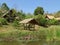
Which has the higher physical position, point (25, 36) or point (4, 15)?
point (4, 15)

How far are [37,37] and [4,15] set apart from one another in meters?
26.9

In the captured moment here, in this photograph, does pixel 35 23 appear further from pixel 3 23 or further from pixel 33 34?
pixel 33 34

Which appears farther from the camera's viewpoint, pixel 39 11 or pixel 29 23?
pixel 39 11

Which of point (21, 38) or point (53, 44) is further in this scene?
point (21, 38)

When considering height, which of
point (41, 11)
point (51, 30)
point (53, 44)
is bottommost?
point (53, 44)

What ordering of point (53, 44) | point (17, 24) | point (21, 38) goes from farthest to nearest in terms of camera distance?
point (17, 24) → point (21, 38) → point (53, 44)

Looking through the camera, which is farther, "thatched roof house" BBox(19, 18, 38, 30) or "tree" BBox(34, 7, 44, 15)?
"tree" BBox(34, 7, 44, 15)

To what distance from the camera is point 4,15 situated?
6091cm

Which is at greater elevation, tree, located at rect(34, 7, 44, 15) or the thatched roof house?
tree, located at rect(34, 7, 44, 15)

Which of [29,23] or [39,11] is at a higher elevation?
[39,11]

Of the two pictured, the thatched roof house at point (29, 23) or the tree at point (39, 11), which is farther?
the tree at point (39, 11)

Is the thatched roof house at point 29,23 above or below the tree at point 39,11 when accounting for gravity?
below

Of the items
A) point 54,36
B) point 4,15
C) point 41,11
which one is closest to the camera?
point 54,36

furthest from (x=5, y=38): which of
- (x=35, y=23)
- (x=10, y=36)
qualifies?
(x=35, y=23)
